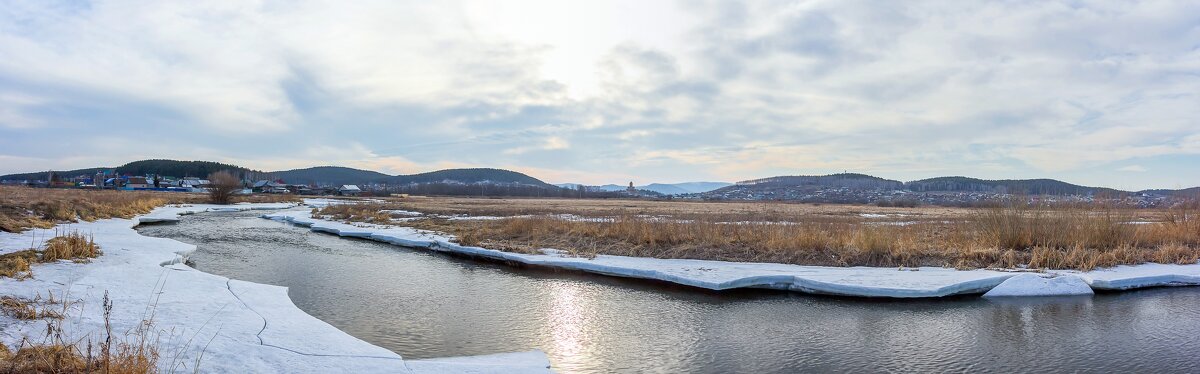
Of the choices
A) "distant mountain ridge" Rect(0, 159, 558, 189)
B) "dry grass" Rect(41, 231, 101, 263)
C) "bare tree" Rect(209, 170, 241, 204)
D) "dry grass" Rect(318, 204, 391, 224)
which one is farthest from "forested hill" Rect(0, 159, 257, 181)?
"dry grass" Rect(41, 231, 101, 263)

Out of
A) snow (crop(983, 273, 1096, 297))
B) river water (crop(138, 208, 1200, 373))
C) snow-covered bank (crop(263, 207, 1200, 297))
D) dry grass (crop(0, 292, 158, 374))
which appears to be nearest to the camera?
dry grass (crop(0, 292, 158, 374))

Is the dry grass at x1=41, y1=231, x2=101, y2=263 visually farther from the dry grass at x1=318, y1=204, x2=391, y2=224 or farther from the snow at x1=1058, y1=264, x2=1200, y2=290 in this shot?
the snow at x1=1058, y1=264, x2=1200, y2=290

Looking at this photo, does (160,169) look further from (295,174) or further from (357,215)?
(357,215)

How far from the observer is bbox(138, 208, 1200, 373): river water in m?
8.13

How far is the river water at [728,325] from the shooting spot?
8133 mm

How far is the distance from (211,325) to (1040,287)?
1601cm

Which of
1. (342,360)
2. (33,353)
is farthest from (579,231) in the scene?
(33,353)

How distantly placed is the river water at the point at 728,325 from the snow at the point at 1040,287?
0.36 metres

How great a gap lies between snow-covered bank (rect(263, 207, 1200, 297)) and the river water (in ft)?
1.31

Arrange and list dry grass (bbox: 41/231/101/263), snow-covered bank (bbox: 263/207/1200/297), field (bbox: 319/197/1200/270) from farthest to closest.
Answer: field (bbox: 319/197/1200/270)
snow-covered bank (bbox: 263/207/1200/297)
dry grass (bbox: 41/231/101/263)

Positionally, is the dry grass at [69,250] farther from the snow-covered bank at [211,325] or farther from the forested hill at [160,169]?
the forested hill at [160,169]

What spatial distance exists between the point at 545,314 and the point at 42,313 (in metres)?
7.04

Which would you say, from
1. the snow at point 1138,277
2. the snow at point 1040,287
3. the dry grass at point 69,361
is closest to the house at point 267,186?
the dry grass at point 69,361

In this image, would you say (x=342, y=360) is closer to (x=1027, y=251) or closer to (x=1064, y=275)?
(x=1064, y=275)
